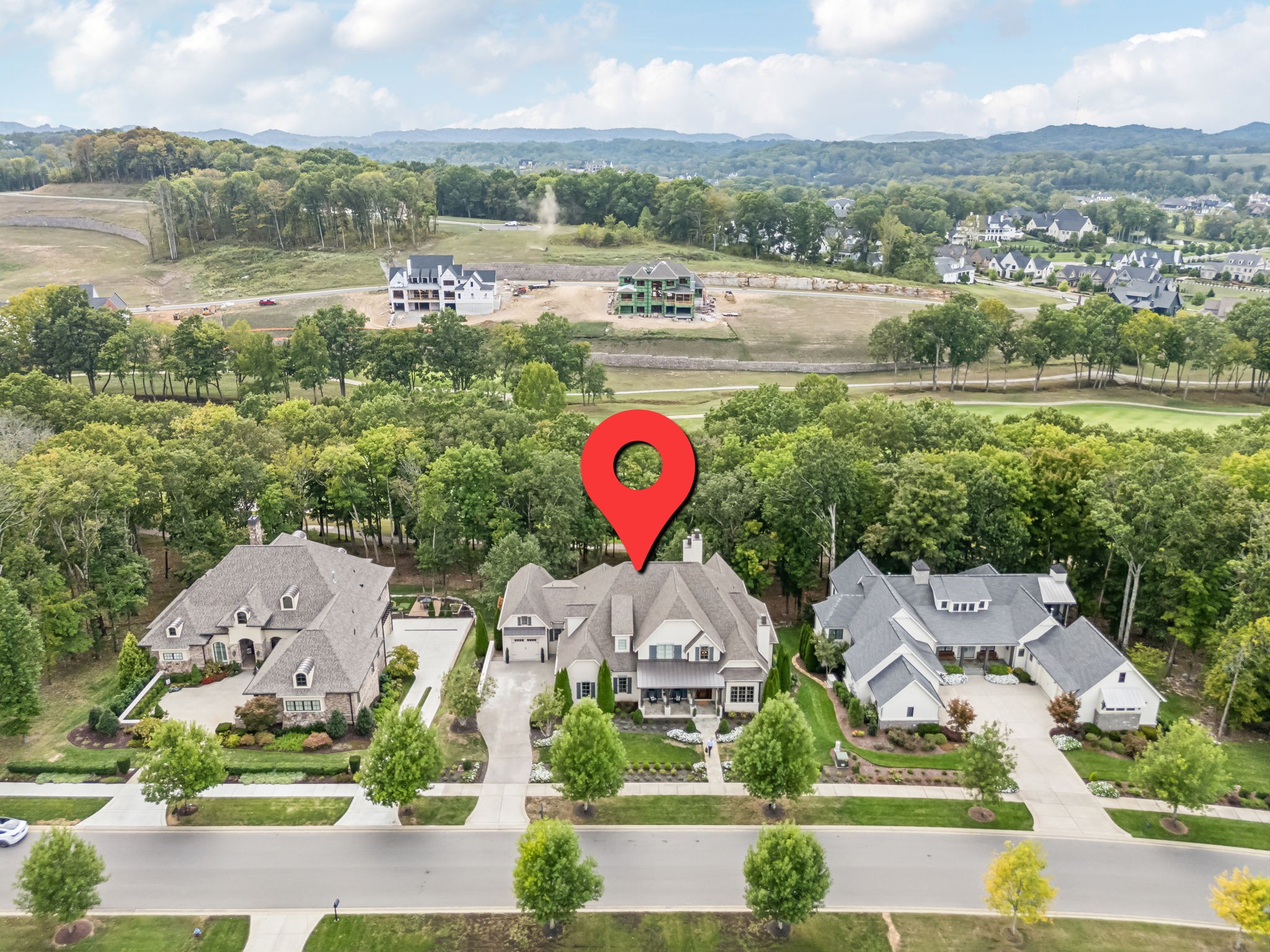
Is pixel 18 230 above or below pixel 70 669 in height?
above

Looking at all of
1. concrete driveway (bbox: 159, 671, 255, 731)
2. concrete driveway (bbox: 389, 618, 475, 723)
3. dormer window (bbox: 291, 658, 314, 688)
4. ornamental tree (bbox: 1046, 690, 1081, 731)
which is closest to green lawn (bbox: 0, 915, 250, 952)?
concrete driveway (bbox: 159, 671, 255, 731)

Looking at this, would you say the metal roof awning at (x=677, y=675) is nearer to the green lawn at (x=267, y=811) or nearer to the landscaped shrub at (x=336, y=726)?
the landscaped shrub at (x=336, y=726)

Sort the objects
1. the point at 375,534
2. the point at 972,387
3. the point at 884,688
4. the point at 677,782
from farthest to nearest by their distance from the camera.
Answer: the point at 972,387, the point at 375,534, the point at 884,688, the point at 677,782

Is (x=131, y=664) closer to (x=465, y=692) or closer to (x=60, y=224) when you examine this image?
(x=465, y=692)

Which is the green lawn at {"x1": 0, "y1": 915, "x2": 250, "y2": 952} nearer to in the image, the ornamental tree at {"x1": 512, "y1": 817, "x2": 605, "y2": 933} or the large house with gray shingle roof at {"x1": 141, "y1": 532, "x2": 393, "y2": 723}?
the ornamental tree at {"x1": 512, "y1": 817, "x2": 605, "y2": 933}

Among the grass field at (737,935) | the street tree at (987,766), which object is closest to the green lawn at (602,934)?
the grass field at (737,935)

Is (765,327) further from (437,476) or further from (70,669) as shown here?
(70,669)

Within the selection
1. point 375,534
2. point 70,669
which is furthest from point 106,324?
point 70,669
